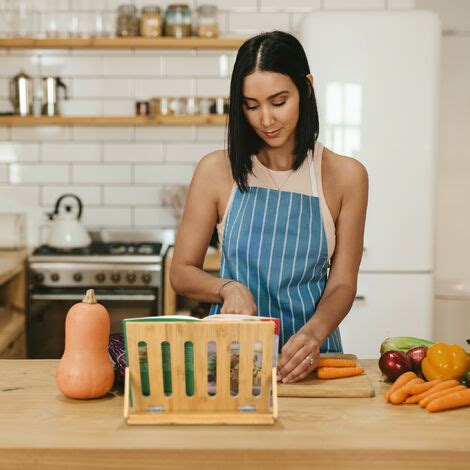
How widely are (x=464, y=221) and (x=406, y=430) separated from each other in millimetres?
3229

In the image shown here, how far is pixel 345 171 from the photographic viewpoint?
215 cm

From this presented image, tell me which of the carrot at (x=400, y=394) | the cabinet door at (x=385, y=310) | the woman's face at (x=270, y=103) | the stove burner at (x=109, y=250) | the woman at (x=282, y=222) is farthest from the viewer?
the stove burner at (x=109, y=250)

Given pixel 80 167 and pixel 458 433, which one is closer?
pixel 458 433

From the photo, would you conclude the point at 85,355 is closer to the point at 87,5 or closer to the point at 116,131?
the point at 116,131

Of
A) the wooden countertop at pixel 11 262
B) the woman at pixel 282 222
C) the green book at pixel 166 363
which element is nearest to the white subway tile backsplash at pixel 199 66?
the wooden countertop at pixel 11 262

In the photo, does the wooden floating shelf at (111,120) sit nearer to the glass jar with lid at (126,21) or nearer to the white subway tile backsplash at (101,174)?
the white subway tile backsplash at (101,174)

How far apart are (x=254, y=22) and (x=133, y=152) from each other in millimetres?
984

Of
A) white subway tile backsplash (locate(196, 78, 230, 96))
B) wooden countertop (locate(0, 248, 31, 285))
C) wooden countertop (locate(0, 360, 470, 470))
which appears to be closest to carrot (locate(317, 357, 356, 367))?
wooden countertop (locate(0, 360, 470, 470))

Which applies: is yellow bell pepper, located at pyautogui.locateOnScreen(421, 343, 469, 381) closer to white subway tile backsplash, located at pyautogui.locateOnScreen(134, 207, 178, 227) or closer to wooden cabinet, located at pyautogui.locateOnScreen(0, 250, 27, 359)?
wooden cabinet, located at pyautogui.locateOnScreen(0, 250, 27, 359)

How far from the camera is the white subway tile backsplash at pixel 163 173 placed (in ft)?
14.4

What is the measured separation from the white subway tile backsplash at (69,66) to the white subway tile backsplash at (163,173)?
1.96 feet

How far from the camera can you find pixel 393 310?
3805 millimetres

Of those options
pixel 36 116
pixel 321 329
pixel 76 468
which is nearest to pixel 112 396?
pixel 76 468

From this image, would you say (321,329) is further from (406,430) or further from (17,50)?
(17,50)
